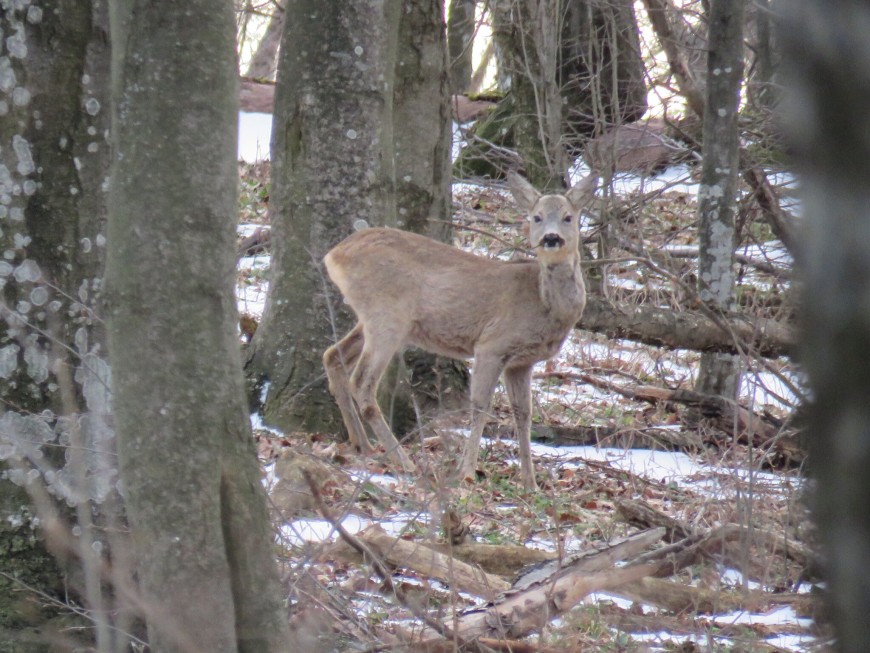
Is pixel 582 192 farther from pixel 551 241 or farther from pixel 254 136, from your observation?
pixel 254 136

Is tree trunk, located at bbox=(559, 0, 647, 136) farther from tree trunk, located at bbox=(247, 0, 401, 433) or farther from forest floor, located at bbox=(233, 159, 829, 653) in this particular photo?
tree trunk, located at bbox=(247, 0, 401, 433)

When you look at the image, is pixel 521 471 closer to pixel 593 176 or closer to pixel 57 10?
pixel 593 176

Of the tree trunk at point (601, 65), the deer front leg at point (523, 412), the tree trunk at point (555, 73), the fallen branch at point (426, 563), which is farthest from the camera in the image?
the tree trunk at point (555, 73)

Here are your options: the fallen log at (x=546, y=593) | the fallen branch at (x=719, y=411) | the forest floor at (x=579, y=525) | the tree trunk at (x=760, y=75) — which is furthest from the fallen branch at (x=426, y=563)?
the tree trunk at (x=760, y=75)

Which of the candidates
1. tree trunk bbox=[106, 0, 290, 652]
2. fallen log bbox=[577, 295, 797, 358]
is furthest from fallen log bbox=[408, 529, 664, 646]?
fallen log bbox=[577, 295, 797, 358]

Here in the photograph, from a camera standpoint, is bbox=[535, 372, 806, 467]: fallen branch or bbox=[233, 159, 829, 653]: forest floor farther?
bbox=[535, 372, 806, 467]: fallen branch

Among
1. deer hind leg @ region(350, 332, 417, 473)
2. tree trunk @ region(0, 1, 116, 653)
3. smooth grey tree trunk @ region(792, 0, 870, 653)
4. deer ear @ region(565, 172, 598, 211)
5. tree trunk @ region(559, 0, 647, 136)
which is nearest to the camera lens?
smooth grey tree trunk @ region(792, 0, 870, 653)

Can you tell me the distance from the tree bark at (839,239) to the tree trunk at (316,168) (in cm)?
706

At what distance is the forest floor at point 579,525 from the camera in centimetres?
385

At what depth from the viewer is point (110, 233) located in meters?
3.05

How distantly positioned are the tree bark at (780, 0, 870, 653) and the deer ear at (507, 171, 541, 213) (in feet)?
25.4

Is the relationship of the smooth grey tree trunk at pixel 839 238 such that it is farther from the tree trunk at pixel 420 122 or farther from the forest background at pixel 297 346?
the tree trunk at pixel 420 122

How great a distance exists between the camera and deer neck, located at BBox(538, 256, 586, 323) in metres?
8.11

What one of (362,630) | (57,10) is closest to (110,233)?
(57,10)
